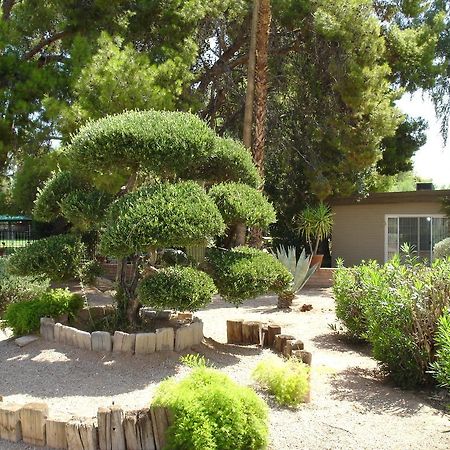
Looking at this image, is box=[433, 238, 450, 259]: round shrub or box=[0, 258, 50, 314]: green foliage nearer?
box=[0, 258, 50, 314]: green foliage

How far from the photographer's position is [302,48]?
15859 mm

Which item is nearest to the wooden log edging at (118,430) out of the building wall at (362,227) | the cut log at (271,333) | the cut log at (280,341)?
the cut log at (280,341)

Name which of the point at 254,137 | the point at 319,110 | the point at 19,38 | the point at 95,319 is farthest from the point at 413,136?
the point at 95,319

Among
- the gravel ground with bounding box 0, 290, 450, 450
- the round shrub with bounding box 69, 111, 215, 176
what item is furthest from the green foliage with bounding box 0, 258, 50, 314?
the round shrub with bounding box 69, 111, 215, 176

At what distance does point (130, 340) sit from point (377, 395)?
242cm

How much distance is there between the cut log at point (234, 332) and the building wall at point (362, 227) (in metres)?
10.5

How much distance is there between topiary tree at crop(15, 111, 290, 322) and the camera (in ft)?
17.2

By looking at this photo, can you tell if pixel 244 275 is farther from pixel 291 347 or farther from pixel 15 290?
pixel 15 290

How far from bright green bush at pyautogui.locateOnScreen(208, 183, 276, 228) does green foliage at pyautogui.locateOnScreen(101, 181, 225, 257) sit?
54 cm

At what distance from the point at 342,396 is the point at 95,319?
3.15 meters

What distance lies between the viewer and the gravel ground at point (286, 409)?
405 centimetres

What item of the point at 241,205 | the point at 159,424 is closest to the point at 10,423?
the point at 159,424

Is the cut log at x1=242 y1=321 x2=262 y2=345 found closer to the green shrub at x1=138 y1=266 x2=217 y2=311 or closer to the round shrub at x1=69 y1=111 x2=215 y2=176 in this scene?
the green shrub at x1=138 y1=266 x2=217 y2=311

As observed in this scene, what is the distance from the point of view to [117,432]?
369cm
